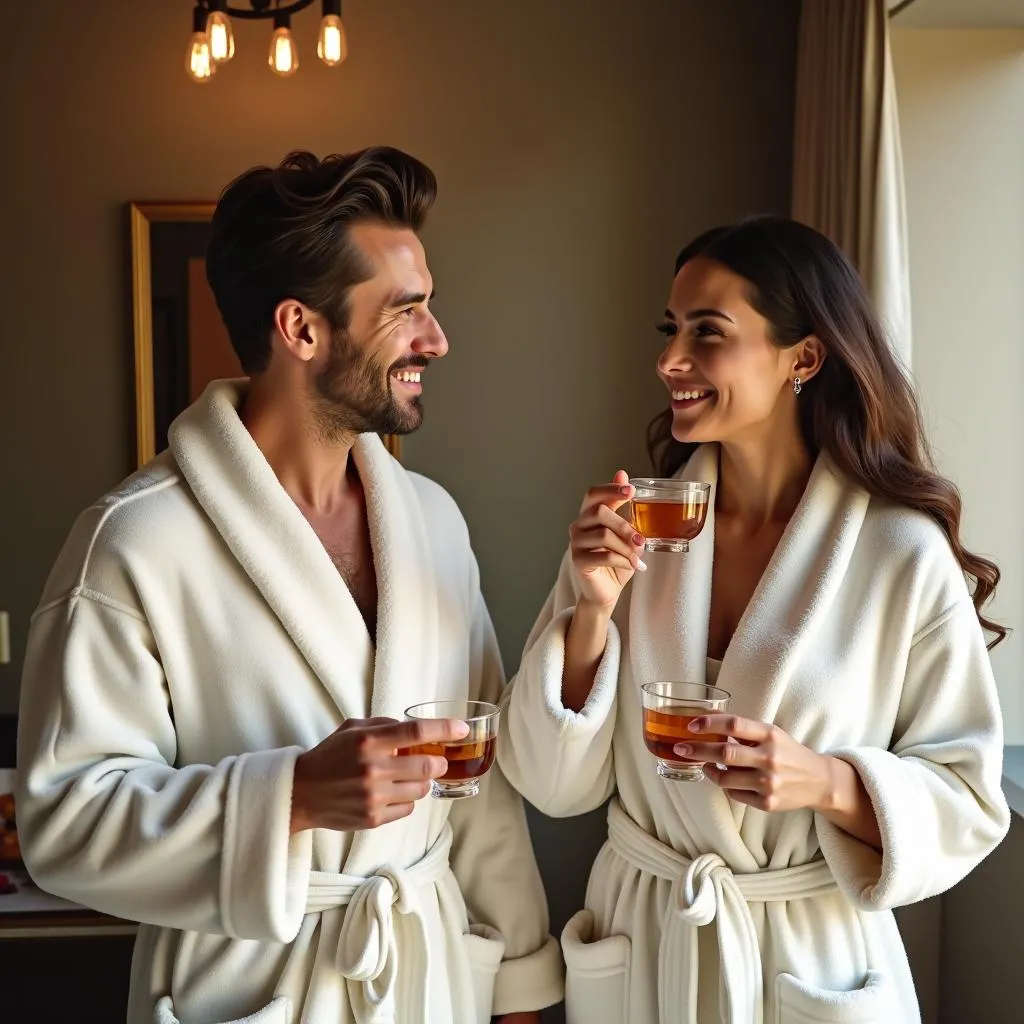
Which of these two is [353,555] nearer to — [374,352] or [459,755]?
[374,352]

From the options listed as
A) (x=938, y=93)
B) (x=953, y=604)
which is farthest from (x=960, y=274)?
(x=953, y=604)

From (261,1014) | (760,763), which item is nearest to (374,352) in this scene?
(760,763)

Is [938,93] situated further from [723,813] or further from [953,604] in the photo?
[723,813]

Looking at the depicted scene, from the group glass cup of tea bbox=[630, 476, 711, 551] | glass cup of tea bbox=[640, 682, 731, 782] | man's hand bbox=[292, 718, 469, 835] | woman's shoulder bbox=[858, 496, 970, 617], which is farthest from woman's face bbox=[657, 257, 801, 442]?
man's hand bbox=[292, 718, 469, 835]

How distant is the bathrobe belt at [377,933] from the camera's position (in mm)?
1559

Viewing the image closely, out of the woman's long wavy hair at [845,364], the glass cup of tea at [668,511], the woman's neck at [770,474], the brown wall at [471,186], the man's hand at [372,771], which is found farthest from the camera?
the brown wall at [471,186]

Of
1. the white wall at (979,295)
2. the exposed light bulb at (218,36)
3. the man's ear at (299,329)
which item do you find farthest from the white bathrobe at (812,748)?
the exposed light bulb at (218,36)

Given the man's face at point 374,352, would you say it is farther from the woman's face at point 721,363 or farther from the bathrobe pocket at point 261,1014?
the bathrobe pocket at point 261,1014

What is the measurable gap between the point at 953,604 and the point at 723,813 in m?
0.47

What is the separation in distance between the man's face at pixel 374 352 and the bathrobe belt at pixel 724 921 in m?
0.83

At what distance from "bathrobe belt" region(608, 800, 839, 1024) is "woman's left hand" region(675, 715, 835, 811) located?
0.18 m

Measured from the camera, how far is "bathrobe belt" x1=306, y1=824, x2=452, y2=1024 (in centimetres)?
156

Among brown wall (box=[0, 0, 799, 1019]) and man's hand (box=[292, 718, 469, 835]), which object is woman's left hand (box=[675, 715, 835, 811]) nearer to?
man's hand (box=[292, 718, 469, 835])

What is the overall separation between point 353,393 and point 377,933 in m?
0.81
